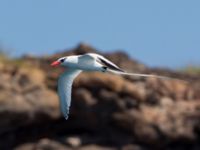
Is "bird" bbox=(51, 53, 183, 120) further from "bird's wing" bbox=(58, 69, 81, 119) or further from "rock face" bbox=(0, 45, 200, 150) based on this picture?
"rock face" bbox=(0, 45, 200, 150)

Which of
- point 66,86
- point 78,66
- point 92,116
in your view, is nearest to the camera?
point 78,66

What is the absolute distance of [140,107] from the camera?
26.3m

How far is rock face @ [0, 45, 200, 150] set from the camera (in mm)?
25844

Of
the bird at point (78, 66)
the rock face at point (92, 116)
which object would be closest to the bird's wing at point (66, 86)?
the bird at point (78, 66)

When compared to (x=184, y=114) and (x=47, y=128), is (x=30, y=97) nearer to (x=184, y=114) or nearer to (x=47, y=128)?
(x=47, y=128)

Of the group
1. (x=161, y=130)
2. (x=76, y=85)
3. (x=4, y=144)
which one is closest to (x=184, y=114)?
(x=161, y=130)

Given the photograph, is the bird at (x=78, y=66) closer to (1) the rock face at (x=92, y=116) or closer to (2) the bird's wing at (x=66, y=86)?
(2) the bird's wing at (x=66, y=86)

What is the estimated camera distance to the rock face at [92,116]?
25844mm

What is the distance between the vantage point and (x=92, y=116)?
26.2 meters

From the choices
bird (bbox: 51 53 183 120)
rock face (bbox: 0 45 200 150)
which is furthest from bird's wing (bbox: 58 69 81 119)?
rock face (bbox: 0 45 200 150)

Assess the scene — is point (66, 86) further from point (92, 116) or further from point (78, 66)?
point (92, 116)

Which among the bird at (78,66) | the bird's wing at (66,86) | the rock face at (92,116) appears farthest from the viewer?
the rock face at (92,116)

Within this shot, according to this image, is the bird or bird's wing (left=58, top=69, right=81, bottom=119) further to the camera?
bird's wing (left=58, top=69, right=81, bottom=119)

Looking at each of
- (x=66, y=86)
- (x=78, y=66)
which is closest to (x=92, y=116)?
(x=66, y=86)
